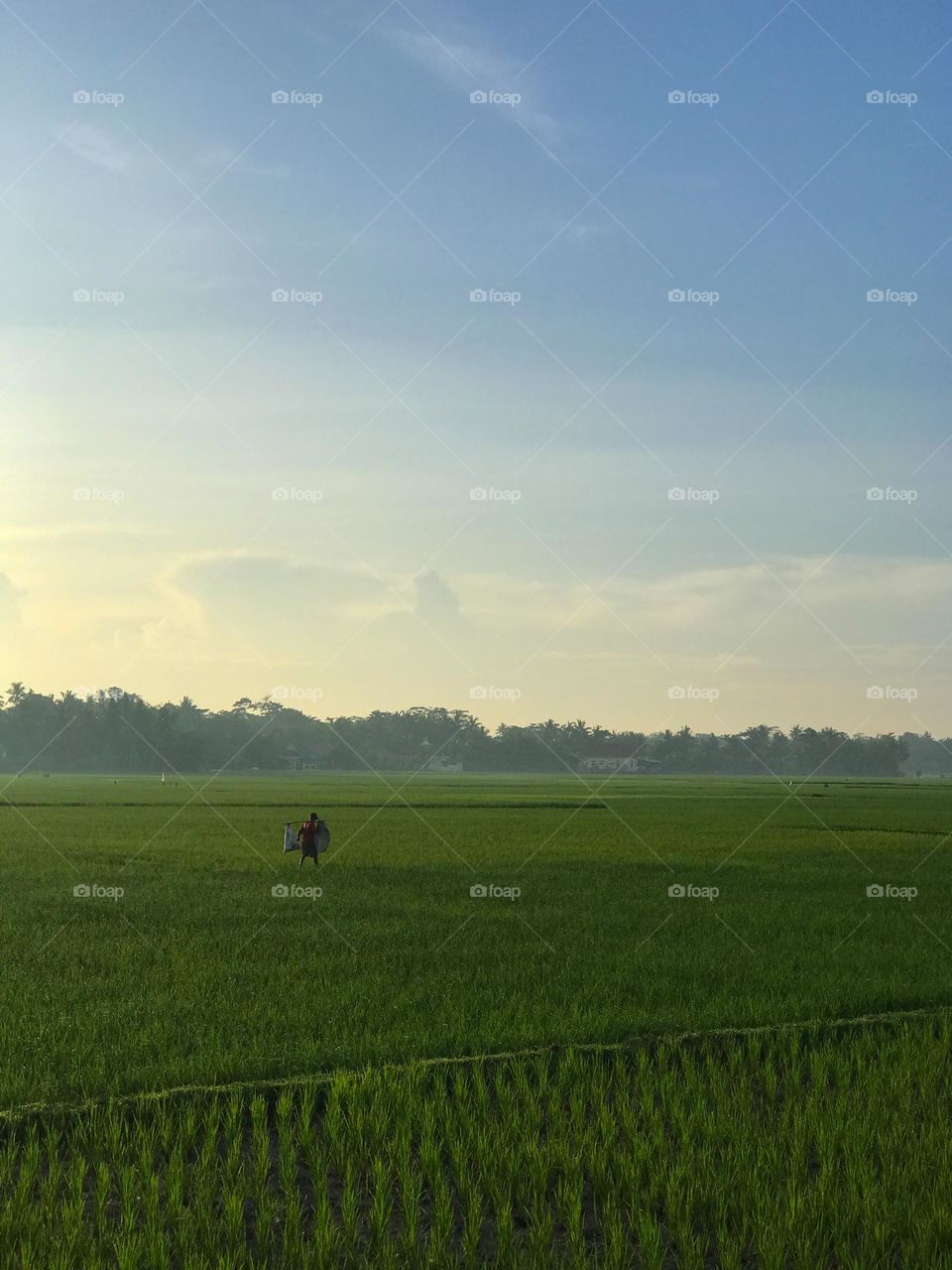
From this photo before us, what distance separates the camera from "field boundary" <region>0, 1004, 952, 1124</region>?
863 cm

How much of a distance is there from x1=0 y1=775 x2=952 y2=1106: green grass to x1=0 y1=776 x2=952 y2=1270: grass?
65 millimetres

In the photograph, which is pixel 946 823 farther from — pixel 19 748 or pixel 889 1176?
pixel 19 748

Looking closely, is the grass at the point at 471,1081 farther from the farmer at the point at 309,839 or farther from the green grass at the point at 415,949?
the farmer at the point at 309,839

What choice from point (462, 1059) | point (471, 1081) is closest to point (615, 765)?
point (462, 1059)

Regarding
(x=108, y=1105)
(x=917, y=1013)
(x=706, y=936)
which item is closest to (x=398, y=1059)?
(x=108, y=1105)

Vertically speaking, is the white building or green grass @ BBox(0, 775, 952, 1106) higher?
the white building

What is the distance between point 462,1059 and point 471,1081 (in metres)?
0.48

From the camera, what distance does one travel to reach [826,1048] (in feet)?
34.9

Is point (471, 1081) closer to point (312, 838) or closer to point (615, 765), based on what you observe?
point (312, 838)

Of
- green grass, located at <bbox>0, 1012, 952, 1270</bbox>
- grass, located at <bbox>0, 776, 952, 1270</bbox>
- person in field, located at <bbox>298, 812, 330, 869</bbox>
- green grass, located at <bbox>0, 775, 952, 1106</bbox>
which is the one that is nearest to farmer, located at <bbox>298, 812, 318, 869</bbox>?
person in field, located at <bbox>298, 812, 330, 869</bbox>

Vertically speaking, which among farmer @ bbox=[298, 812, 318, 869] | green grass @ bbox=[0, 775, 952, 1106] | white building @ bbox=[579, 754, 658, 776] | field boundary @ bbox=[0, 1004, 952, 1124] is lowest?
field boundary @ bbox=[0, 1004, 952, 1124]

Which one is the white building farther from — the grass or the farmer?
the grass

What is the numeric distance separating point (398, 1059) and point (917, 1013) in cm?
568

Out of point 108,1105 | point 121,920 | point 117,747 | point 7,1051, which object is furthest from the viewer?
point 117,747
